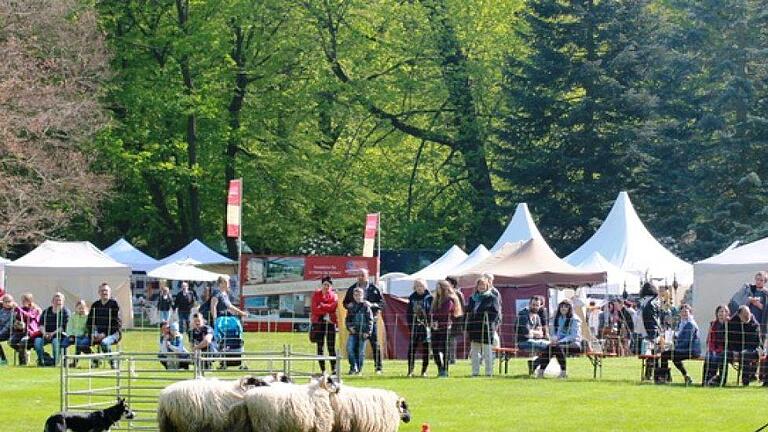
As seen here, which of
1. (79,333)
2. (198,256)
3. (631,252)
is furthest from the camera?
(198,256)

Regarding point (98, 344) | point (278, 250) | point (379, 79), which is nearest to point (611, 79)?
point (379, 79)

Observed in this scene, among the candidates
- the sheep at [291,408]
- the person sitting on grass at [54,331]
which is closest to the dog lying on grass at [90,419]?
the sheep at [291,408]

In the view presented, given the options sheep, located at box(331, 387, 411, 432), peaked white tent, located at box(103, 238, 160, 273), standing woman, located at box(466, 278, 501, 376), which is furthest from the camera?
peaked white tent, located at box(103, 238, 160, 273)

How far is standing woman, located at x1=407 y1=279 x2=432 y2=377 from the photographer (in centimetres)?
2803

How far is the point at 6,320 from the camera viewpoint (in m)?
32.3

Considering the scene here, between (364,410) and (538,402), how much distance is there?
6.96m

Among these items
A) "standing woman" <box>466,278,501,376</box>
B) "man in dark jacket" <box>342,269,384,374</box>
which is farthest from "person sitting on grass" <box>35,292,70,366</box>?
"standing woman" <box>466,278,501,376</box>

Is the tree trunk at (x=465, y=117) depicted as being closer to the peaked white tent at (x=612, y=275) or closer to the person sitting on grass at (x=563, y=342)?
the peaked white tent at (x=612, y=275)

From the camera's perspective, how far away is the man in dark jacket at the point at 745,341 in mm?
26125

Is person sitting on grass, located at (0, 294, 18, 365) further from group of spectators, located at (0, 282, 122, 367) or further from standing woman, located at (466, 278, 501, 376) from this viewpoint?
standing woman, located at (466, 278, 501, 376)

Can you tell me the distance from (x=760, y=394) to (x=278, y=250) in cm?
3773

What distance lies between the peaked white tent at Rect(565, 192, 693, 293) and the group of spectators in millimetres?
15211

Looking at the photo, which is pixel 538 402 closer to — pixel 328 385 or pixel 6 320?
pixel 328 385

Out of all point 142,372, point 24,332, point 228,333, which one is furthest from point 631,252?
point 142,372
